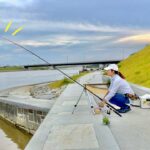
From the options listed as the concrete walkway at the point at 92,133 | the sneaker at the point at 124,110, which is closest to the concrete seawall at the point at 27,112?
the sneaker at the point at 124,110

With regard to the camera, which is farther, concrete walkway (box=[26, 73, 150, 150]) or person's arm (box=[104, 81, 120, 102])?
person's arm (box=[104, 81, 120, 102])

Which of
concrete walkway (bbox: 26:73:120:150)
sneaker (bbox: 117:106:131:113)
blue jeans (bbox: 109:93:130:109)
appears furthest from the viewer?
sneaker (bbox: 117:106:131:113)

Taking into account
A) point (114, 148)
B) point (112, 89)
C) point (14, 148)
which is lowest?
point (14, 148)

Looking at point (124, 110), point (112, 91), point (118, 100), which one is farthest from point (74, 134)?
point (124, 110)

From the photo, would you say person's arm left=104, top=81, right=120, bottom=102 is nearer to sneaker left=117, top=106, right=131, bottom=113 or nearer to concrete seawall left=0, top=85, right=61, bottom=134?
sneaker left=117, top=106, right=131, bottom=113

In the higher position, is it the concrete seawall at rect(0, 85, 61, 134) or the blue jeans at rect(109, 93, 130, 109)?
the blue jeans at rect(109, 93, 130, 109)

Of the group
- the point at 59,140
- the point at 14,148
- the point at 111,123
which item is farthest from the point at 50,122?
the point at 14,148

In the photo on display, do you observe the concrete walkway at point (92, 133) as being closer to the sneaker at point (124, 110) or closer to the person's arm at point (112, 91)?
the sneaker at point (124, 110)

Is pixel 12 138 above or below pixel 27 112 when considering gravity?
below

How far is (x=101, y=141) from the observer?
841cm

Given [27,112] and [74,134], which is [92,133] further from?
[27,112]

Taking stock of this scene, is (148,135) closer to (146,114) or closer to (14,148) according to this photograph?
(146,114)

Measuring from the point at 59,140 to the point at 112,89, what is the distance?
351 centimetres

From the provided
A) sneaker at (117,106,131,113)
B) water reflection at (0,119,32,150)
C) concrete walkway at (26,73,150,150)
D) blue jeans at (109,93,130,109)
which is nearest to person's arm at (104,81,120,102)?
blue jeans at (109,93,130,109)
